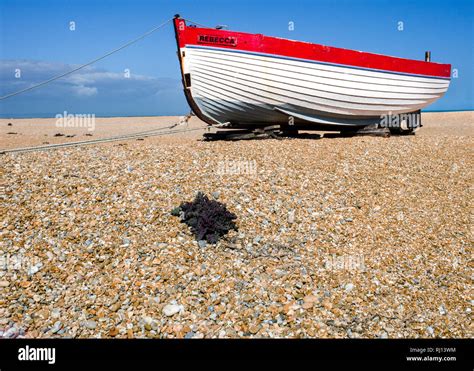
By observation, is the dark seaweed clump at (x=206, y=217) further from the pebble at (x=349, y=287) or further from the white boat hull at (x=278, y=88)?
the white boat hull at (x=278, y=88)

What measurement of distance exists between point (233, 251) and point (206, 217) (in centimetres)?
Result: 91

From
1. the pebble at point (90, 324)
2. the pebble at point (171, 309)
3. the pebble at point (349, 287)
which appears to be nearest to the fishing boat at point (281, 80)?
the pebble at point (349, 287)

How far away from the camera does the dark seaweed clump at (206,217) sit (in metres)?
6.96

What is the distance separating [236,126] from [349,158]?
5258 mm

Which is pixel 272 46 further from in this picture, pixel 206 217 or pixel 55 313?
pixel 55 313

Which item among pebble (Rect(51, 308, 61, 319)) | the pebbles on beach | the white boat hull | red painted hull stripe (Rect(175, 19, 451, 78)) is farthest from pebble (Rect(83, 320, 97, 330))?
red painted hull stripe (Rect(175, 19, 451, 78))

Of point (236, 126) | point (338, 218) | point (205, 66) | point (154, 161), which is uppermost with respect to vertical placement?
→ point (205, 66)

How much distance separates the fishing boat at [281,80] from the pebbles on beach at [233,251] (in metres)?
3.72

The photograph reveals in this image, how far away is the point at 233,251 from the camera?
6.70 m

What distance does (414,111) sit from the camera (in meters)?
18.6

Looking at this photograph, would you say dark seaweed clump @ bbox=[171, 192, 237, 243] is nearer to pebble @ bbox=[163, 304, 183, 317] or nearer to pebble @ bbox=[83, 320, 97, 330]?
pebble @ bbox=[163, 304, 183, 317]

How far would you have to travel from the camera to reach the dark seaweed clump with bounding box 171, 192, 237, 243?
6.96 meters
